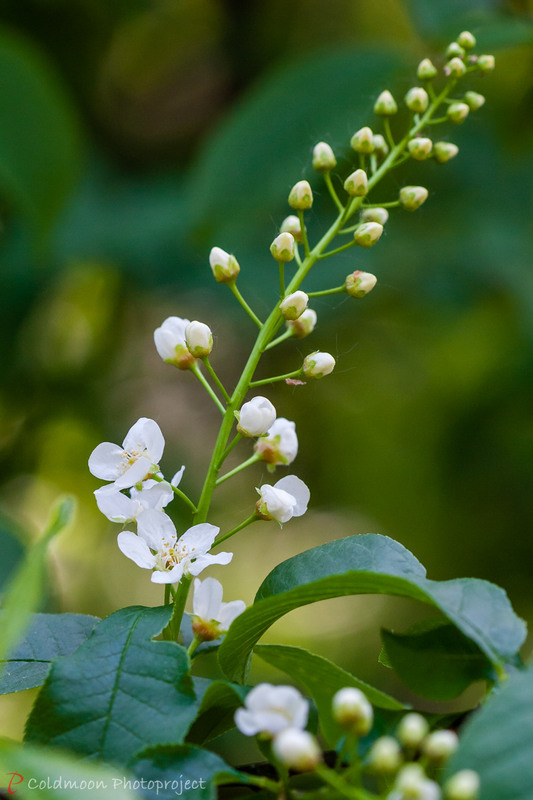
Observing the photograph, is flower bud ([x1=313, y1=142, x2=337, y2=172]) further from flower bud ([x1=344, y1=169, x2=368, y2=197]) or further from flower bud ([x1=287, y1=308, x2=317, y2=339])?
flower bud ([x1=287, y1=308, x2=317, y2=339])

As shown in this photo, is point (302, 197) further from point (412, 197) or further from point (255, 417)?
point (255, 417)

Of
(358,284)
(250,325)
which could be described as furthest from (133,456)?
(250,325)

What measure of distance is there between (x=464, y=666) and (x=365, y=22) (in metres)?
4.14

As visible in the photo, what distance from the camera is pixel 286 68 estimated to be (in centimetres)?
270

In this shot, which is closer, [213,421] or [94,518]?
[94,518]

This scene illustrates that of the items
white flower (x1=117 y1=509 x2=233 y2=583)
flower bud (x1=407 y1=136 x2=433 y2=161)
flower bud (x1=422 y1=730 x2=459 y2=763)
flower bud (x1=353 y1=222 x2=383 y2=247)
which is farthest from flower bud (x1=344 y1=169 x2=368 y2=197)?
flower bud (x1=422 y1=730 x2=459 y2=763)

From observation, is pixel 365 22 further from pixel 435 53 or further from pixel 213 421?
pixel 213 421

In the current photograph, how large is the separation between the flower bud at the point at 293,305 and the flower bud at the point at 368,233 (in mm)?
170

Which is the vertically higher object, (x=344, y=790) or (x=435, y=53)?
(x=344, y=790)

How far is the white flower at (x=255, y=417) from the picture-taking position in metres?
1.02

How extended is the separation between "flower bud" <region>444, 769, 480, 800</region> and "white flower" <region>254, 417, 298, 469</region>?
0.51 meters

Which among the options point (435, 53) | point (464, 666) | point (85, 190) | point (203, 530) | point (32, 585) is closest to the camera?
point (32, 585)

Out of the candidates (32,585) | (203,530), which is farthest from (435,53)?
(32,585)

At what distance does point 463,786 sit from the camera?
1.93ft
